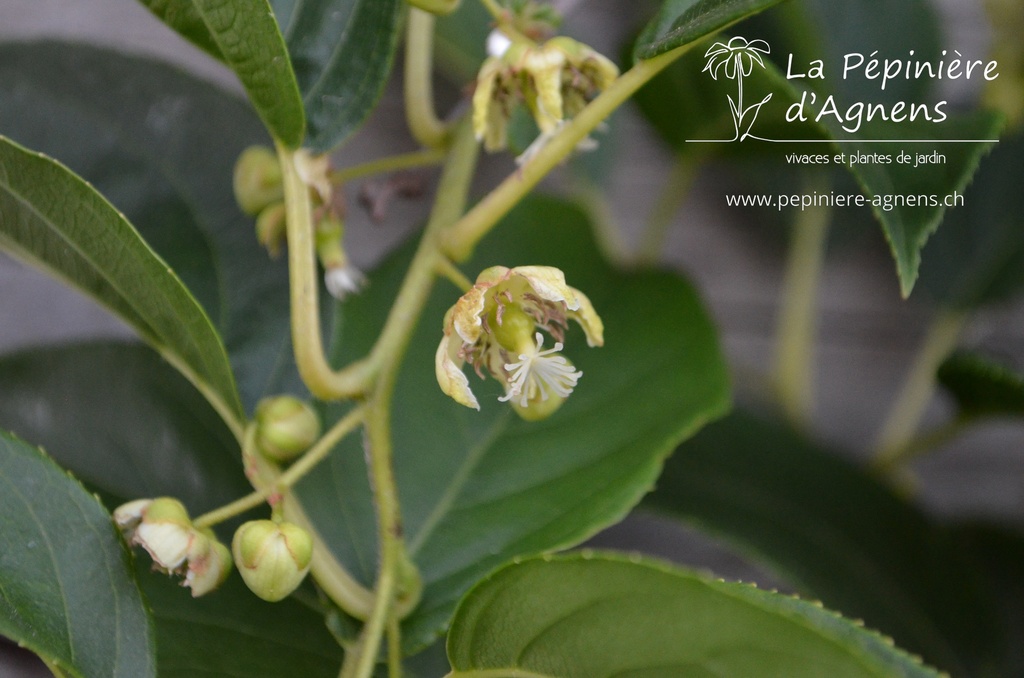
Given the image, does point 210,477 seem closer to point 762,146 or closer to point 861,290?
point 762,146

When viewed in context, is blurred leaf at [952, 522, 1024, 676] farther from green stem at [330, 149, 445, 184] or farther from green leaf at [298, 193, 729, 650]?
green stem at [330, 149, 445, 184]

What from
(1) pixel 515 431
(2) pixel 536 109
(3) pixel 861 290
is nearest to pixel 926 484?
(3) pixel 861 290

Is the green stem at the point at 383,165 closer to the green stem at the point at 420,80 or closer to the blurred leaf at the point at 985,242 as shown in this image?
the green stem at the point at 420,80

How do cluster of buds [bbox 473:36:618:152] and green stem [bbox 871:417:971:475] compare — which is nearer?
cluster of buds [bbox 473:36:618:152]

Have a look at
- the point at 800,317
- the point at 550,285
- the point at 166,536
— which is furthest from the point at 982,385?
the point at 166,536

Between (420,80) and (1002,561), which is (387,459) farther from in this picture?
(1002,561)

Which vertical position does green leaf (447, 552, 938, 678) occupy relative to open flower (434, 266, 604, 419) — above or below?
below

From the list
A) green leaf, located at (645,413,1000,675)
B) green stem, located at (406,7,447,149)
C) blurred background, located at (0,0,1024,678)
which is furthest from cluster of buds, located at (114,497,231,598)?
blurred background, located at (0,0,1024,678)
